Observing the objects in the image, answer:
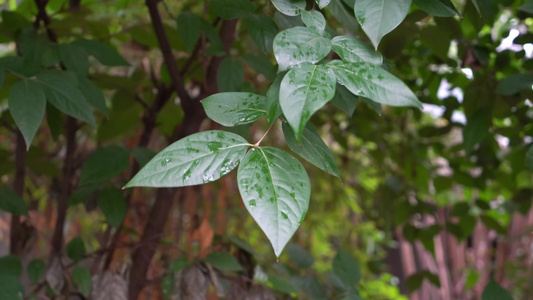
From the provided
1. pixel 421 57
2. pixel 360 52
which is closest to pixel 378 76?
pixel 360 52

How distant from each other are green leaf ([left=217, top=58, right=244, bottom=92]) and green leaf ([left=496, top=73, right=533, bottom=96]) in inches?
15.0

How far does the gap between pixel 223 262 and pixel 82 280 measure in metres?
0.23

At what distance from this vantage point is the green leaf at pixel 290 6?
47 cm

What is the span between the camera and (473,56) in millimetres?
895

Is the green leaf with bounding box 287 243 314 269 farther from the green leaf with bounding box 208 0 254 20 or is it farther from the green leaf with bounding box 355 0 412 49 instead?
the green leaf with bounding box 355 0 412 49

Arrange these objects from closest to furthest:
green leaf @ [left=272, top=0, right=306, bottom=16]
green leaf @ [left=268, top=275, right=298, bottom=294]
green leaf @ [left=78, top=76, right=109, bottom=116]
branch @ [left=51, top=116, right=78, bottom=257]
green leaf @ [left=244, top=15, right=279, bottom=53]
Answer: green leaf @ [left=272, top=0, right=306, bottom=16] → green leaf @ [left=244, top=15, right=279, bottom=53] → green leaf @ [left=78, top=76, right=109, bottom=116] → green leaf @ [left=268, top=275, right=298, bottom=294] → branch @ [left=51, top=116, right=78, bottom=257]

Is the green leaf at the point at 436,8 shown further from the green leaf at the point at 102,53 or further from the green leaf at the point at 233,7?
the green leaf at the point at 102,53

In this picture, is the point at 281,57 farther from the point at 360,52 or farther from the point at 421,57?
the point at 421,57

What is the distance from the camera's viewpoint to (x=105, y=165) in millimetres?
767

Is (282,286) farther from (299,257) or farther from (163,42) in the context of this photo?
(163,42)

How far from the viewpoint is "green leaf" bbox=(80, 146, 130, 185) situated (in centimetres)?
75

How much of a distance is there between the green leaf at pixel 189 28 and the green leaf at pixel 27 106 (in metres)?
0.24

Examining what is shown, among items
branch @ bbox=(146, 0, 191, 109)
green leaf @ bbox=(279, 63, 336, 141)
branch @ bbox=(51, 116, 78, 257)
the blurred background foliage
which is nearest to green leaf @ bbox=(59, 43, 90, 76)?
the blurred background foliage

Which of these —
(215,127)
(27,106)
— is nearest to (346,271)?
(215,127)
